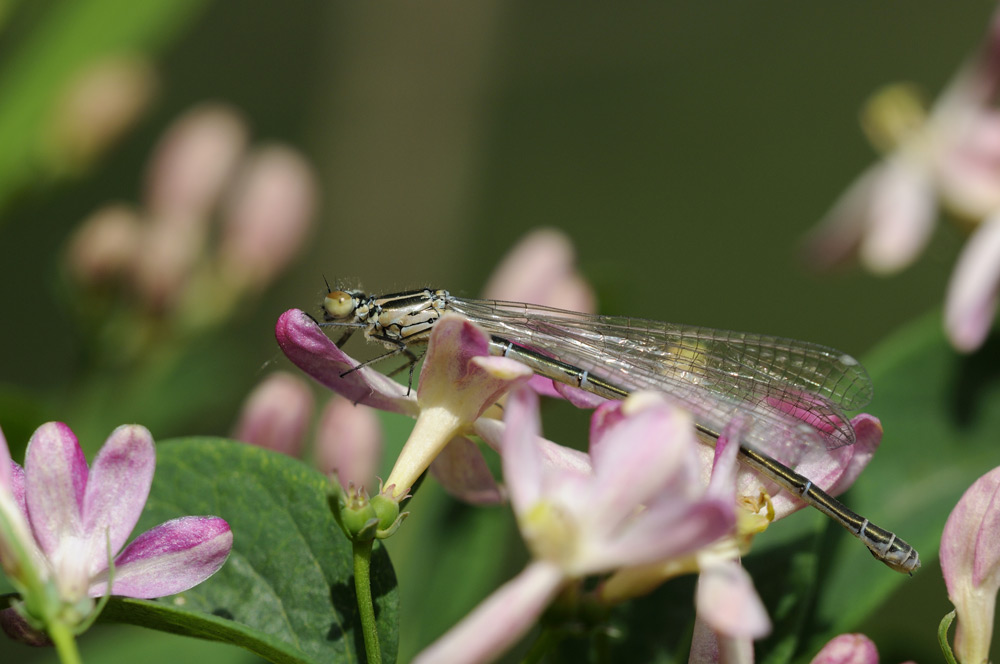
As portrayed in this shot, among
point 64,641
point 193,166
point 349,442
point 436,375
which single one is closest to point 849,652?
point 436,375

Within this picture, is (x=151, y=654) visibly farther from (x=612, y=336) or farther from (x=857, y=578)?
(x=857, y=578)

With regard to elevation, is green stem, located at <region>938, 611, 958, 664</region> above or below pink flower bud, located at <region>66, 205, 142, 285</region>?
below

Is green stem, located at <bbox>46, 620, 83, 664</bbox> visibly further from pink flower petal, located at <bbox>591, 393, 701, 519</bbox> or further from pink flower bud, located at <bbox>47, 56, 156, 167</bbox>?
pink flower bud, located at <bbox>47, 56, 156, 167</bbox>

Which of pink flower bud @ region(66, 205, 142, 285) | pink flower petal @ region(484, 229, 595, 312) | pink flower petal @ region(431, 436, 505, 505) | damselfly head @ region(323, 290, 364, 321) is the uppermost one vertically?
pink flower petal @ region(484, 229, 595, 312)

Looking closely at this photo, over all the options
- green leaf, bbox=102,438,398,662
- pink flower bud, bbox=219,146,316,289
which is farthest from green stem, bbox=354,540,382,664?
pink flower bud, bbox=219,146,316,289

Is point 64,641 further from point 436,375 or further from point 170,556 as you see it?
point 436,375

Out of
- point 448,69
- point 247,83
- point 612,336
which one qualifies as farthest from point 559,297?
point 247,83

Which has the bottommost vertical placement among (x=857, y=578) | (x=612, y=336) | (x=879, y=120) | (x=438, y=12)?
(x=857, y=578)
